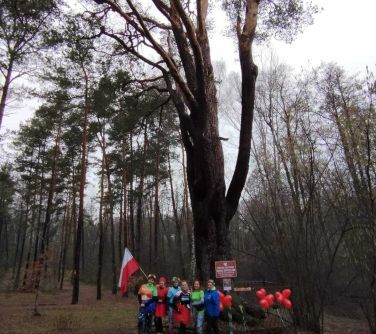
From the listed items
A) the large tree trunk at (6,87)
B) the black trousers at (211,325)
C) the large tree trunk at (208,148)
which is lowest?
the black trousers at (211,325)

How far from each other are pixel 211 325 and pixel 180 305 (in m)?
0.81

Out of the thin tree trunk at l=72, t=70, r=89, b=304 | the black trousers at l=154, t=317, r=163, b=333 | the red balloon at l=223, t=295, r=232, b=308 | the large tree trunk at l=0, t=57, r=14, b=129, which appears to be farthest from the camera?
the thin tree trunk at l=72, t=70, r=89, b=304

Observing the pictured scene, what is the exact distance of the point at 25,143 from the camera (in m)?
29.3

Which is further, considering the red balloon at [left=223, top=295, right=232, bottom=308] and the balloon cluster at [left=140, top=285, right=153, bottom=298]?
the balloon cluster at [left=140, top=285, right=153, bottom=298]

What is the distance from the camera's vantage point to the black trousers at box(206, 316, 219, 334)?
770cm

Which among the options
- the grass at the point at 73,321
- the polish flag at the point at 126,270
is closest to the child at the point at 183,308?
the polish flag at the point at 126,270

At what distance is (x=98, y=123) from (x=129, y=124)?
11394mm

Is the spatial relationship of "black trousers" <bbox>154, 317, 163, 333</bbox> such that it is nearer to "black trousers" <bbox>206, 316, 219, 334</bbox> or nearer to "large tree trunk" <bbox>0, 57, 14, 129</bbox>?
"black trousers" <bbox>206, 316, 219, 334</bbox>

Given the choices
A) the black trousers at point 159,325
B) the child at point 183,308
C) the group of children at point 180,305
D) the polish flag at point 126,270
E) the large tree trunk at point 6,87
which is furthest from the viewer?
the large tree trunk at point 6,87

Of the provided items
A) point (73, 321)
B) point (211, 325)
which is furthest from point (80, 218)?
point (211, 325)

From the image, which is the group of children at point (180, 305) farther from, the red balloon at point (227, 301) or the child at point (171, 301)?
the red balloon at point (227, 301)

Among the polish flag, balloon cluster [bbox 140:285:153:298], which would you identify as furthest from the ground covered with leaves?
balloon cluster [bbox 140:285:153:298]

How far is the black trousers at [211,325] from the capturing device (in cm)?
770

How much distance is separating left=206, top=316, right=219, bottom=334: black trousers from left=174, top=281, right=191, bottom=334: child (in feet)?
1.78
